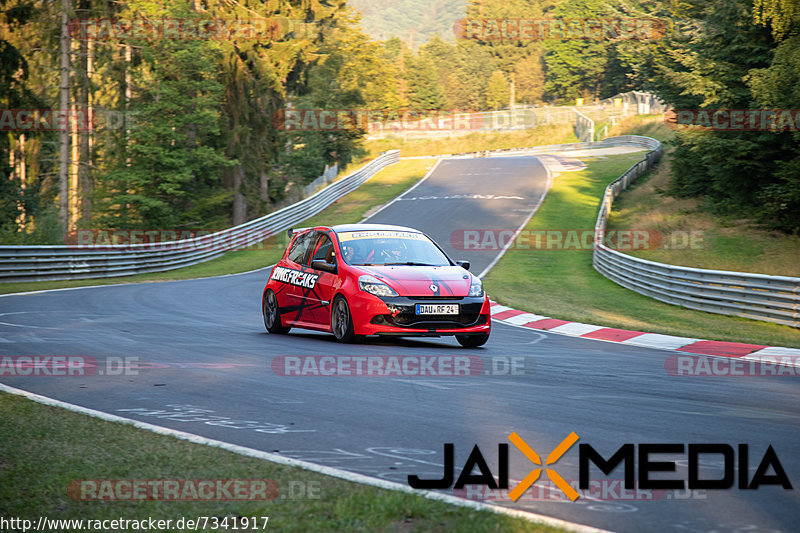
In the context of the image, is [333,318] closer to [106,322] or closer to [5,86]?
[106,322]

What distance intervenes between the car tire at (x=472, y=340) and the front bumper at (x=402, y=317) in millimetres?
354

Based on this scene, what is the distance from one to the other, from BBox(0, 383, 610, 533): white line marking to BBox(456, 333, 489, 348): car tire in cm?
599

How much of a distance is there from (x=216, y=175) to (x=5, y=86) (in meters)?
12.1

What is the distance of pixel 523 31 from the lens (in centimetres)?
15112

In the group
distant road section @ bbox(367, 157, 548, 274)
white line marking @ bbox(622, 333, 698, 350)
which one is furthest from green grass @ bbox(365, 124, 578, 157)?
white line marking @ bbox(622, 333, 698, 350)

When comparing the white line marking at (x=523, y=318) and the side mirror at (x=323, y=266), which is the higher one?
the side mirror at (x=323, y=266)
